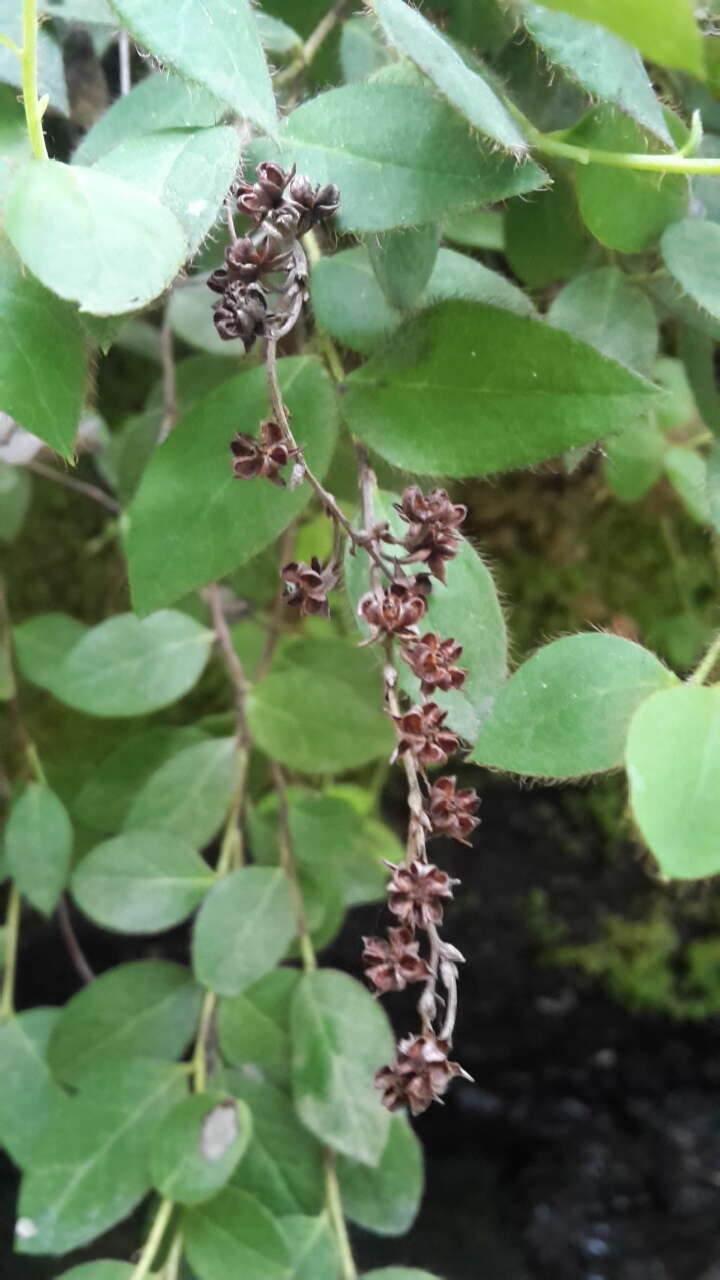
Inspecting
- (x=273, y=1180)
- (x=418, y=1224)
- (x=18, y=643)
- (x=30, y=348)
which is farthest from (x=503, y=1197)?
(x=30, y=348)

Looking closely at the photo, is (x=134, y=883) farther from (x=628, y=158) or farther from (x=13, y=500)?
(x=628, y=158)

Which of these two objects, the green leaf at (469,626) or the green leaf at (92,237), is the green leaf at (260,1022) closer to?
the green leaf at (469,626)

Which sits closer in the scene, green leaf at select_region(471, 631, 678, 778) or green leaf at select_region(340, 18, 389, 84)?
green leaf at select_region(471, 631, 678, 778)

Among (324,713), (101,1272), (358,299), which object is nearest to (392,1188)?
(101,1272)

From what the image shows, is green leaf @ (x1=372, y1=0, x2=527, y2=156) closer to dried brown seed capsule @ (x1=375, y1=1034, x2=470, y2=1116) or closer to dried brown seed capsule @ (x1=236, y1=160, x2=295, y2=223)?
dried brown seed capsule @ (x1=236, y1=160, x2=295, y2=223)

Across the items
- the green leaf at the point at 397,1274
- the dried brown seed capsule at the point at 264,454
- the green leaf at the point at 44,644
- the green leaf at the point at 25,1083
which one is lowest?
the green leaf at the point at 25,1083

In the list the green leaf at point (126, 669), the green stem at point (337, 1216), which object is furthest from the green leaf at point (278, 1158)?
the green leaf at point (126, 669)

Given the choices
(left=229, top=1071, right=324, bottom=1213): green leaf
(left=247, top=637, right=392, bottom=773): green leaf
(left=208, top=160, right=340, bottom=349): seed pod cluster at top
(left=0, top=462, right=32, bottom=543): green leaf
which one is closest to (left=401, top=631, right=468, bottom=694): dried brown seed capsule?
(left=208, top=160, right=340, bottom=349): seed pod cluster at top
